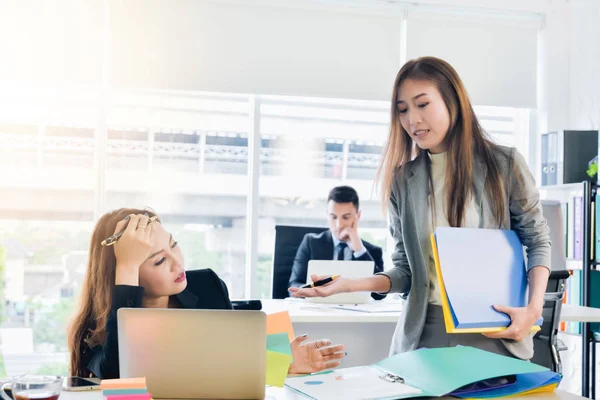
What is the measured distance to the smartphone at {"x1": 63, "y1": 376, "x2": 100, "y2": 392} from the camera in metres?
1.34

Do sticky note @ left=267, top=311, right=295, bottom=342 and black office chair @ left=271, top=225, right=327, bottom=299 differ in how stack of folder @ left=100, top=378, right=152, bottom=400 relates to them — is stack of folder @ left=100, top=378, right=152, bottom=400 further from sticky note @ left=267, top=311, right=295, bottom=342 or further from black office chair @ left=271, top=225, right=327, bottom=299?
black office chair @ left=271, top=225, right=327, bottom=299

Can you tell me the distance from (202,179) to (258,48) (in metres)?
0.95

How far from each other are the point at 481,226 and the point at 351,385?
61 cm

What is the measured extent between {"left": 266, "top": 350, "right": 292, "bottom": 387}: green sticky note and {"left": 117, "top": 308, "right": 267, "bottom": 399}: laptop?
0.14 metres

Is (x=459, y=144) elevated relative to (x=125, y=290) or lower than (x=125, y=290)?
elevated

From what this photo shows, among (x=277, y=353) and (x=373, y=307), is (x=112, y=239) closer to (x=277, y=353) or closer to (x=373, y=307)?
(x=277, y=353)

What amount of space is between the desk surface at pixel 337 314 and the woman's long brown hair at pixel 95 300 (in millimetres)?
1297

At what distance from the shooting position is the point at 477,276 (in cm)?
167

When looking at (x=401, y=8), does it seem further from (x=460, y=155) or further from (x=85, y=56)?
(x=460, y=155)

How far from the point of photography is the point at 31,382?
3.68ft

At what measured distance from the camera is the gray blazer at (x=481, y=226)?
176cm

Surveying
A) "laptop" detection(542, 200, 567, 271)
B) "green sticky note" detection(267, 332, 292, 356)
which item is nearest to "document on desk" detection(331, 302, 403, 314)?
"laptop" detection(542, 200, 567, 271)

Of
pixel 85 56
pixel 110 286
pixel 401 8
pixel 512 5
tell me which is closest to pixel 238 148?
pixel 85 56

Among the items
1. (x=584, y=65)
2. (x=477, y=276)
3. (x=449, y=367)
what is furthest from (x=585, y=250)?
(x=449, y=367)
